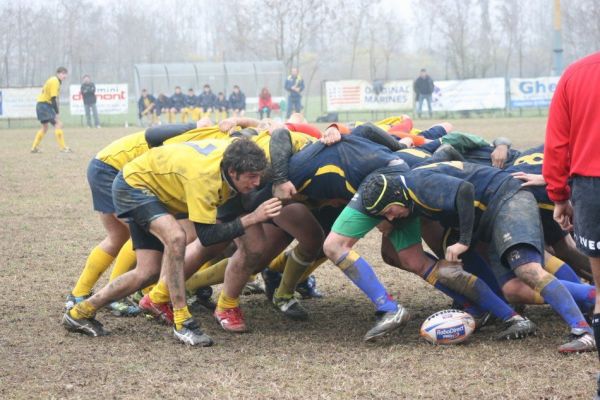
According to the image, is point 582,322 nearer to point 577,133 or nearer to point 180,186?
point 577,133

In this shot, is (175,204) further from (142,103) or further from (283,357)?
(142,103)

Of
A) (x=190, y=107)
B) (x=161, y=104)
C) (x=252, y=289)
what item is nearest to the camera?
(x=252, y=289)

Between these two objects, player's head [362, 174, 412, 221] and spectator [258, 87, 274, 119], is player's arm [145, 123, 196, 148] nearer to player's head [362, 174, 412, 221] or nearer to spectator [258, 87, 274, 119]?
player's head [362, 174, 412, 221]

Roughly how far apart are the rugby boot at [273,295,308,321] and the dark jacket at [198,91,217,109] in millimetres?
28781

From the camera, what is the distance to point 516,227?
5746 millimetres

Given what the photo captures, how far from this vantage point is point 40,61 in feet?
193

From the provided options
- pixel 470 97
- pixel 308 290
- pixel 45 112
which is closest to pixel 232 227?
pixel 308 290

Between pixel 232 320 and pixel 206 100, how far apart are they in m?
29.5

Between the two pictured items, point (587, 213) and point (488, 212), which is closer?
point (587, 213)

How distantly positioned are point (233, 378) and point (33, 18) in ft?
187

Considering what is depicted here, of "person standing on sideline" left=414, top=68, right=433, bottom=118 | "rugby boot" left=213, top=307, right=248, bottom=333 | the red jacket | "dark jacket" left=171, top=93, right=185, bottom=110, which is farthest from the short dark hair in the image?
"dark jacket" left=171, top=93, right=185, bottom=110

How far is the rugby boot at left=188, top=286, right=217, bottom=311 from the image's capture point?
7411mm

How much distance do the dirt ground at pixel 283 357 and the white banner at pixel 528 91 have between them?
87.0 ft

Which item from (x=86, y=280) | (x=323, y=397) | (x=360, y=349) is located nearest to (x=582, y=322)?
(x=360, y=349)
